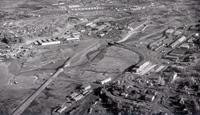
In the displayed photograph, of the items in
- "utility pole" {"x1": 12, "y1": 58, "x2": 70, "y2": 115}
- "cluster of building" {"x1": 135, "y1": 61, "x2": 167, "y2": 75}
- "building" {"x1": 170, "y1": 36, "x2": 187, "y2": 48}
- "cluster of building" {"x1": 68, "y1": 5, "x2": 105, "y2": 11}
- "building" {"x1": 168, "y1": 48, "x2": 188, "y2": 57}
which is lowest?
"utility pole" {"x1": 12, "y1": 58, "x2": 70, "y2": 115}

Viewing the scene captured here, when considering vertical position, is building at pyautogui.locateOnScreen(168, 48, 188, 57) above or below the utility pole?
above

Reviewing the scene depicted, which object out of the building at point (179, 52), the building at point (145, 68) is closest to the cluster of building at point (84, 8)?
the building at point (179, 52)

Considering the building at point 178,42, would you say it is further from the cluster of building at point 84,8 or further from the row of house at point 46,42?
the cluster of building at point 84,8

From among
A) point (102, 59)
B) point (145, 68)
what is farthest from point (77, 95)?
point (102, 59)

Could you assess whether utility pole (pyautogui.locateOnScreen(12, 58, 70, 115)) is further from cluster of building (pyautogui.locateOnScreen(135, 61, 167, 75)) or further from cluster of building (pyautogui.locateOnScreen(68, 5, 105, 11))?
cluster of building (pyautogui.locateOnScreen(68, 5, 105, 11))

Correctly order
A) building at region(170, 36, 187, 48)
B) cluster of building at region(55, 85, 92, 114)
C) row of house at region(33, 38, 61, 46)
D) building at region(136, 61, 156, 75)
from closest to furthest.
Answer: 1. cluster of building at region(55, 85, 92, 114)
2. building at region(136, 61, 156, 75)
3. building at region(170, 36, 187, 48)
4. row of house at region(33, 38, 61, 46)

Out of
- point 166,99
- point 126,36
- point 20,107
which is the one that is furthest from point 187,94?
point 126,36

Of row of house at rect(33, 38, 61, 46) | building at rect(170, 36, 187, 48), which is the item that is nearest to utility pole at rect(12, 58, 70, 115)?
row of house at rect(33, 38, 61, 46)
